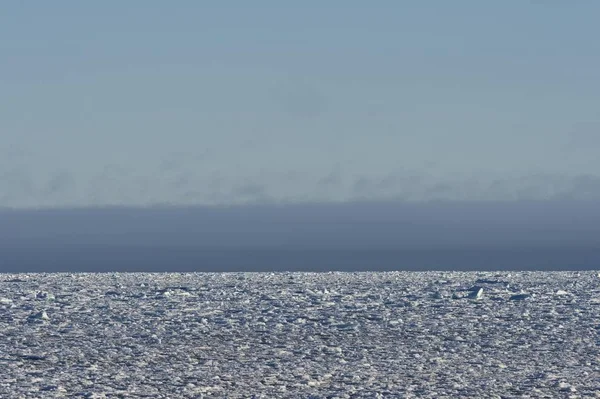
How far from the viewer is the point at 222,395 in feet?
32.2

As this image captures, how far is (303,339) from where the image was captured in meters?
12.7

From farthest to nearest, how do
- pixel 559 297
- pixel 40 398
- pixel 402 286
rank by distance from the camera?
pixel 402 286, pixel 559 297, pixel 40 398

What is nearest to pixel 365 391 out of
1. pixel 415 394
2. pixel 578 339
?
pixel 415 394

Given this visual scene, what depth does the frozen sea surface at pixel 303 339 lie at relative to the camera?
33.5 feet

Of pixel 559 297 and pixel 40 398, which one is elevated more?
pixel 559 297

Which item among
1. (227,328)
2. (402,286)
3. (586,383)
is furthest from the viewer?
(402,286)

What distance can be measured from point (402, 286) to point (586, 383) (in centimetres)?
806

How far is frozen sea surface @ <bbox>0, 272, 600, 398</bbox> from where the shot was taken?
1020cm

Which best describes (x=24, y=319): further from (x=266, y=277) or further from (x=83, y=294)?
(x=266, y=277)

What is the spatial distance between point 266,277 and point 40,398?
11014mm

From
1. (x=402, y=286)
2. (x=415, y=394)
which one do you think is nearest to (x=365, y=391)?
(x=415, y=394)

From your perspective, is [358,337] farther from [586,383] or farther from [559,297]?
[559,297]

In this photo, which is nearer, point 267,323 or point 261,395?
point 261,395

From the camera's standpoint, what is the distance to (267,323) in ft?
45.4
